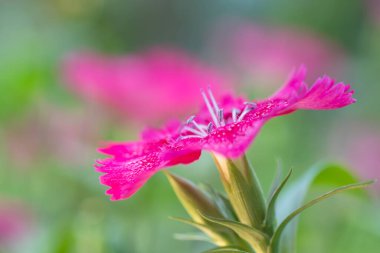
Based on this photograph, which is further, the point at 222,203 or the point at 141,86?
the point at 141,86

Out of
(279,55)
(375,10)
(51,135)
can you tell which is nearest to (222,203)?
(51,135)

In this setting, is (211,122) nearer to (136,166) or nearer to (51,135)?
(136,166)

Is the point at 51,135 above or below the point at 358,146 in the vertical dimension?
above

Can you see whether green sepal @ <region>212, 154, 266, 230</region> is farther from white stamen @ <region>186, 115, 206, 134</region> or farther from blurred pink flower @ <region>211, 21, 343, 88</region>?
blurred pink flower @ <region>211, 21, 343, 88</region>

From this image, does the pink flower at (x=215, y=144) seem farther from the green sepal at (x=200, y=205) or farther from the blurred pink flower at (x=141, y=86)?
the blurred pink flower at (x=141, y=86)

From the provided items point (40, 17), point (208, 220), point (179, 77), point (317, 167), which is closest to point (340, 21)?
point (40, 17)

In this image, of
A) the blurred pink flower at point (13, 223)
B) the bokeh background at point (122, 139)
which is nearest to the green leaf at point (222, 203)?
the bokeh background at point (122, 139)

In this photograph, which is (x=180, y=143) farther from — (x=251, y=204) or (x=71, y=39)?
(x=71, y=39)
